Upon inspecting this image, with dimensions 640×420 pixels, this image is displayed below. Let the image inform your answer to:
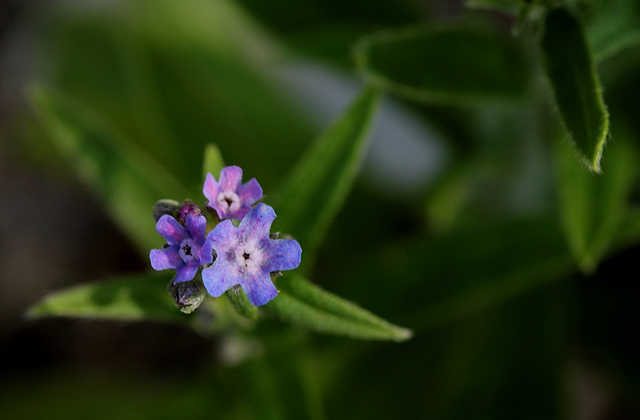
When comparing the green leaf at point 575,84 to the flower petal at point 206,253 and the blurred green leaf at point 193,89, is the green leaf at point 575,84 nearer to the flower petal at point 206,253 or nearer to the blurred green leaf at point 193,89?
the flower petal at point 206,253

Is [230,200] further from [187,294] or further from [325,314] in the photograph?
[325,314]

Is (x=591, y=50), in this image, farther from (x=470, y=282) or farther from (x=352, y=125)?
(x=470, y=282)

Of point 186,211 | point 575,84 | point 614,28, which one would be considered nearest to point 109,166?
point 186,211

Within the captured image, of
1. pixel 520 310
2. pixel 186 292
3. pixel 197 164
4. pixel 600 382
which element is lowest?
pixel 600 382

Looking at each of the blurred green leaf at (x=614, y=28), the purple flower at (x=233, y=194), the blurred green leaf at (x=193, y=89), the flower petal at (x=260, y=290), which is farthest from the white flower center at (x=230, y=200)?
the blurred green leaf at (x=193, y=89)

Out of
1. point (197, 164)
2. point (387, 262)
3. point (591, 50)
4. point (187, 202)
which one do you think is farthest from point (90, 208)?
point (591, 50)
